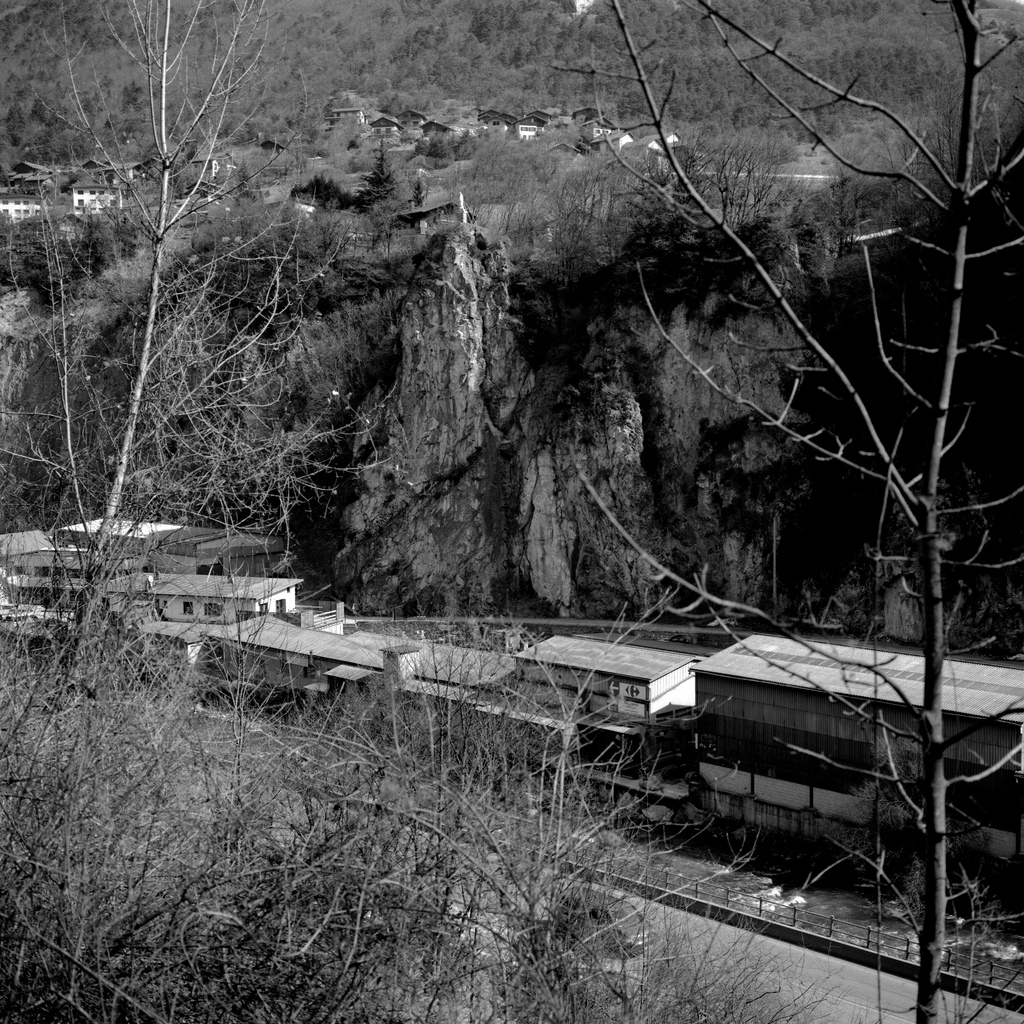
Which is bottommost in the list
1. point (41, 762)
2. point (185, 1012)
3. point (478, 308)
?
point (185, 1012)

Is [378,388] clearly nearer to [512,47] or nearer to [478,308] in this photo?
[478,308]

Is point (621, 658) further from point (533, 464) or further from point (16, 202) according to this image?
point (16, 202)

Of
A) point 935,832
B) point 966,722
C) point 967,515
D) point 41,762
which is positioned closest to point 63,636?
point 41,762

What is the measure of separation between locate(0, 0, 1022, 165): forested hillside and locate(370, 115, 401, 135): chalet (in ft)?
9.20

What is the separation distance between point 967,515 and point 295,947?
17609mm

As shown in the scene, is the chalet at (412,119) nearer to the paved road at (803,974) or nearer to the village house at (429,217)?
the village house at (429,217)

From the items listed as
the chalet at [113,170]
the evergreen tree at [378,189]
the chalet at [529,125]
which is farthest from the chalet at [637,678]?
the chalet at [529,125]

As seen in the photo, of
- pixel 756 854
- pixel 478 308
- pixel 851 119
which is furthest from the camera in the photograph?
pixel 851 119

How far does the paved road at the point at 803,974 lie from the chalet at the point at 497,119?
39.4 metres

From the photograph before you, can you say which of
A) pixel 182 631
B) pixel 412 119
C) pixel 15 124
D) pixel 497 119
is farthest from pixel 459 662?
pixel 412 119

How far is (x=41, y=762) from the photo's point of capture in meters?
2.66

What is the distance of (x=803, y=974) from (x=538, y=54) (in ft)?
169

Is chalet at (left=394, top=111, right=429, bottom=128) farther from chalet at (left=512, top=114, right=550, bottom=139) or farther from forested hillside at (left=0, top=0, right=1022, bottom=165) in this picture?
chalet at (left=512, top=114, right=550, bottom=139)

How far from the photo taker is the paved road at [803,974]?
7.18 metres
